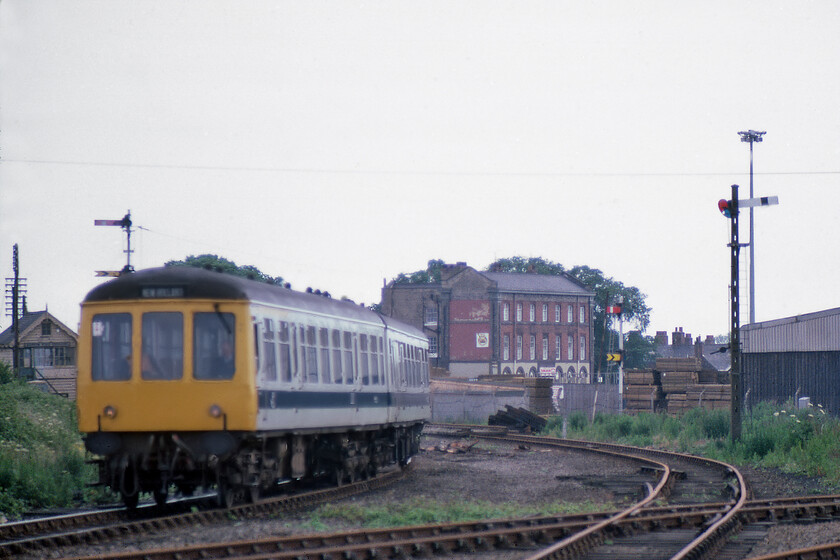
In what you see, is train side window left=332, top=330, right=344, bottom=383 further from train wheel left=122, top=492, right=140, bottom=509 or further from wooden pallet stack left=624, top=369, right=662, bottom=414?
wooden pallet stack left=624, top=369, right=662, bottom=414

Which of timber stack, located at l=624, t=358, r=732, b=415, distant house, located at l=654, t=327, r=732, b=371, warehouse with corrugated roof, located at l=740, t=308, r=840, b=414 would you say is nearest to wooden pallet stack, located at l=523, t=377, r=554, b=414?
timber stack, located at l=624, t=358, r=732, b=415

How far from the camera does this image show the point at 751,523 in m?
13.4

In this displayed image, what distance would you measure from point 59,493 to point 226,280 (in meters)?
4.19

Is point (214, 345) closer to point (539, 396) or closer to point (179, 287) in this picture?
point (179, 287)

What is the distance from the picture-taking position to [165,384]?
13352 mm

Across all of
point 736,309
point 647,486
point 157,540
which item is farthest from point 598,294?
point 157,540

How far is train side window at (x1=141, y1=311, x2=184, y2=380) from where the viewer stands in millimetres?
13453

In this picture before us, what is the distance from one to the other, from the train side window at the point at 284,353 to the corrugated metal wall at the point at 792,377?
74.5 ft

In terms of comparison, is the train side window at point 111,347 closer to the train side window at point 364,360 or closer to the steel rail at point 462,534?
the steel rail at point 462,534

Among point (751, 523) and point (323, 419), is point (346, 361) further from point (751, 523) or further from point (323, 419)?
point (751, 523)

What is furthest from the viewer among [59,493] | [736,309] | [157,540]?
[736,309]

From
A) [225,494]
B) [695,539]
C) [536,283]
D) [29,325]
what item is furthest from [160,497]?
[536,283]

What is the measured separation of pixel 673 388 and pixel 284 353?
29.8m

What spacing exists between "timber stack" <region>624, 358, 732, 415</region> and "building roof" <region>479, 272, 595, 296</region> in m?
44.6
